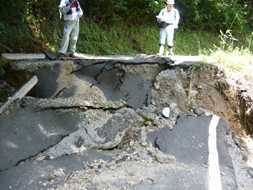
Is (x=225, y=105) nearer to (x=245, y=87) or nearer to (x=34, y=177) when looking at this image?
(x=245, y=87)

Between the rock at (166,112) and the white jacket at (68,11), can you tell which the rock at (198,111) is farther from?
the white jacket at (68,11)

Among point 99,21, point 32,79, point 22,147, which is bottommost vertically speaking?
point 22,147

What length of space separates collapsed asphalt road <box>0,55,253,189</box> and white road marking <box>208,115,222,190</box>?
0.02 meters

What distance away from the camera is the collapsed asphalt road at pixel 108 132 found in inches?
113

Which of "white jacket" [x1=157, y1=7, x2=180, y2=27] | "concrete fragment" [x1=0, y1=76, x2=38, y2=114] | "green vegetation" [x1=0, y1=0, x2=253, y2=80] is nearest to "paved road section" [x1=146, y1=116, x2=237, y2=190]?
"green vegetation" [x1=0, y1=0, x2=253, y2=80]

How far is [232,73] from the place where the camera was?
200 inches

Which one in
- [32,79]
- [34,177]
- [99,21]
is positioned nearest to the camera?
[34,177]

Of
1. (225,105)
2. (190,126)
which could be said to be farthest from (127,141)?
(225,105)

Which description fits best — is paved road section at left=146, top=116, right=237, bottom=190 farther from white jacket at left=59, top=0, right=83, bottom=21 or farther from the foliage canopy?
the foliage canopy

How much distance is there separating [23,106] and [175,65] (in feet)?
10.1

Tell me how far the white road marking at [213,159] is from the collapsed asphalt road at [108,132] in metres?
0.02

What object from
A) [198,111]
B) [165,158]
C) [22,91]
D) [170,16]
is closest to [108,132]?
[165,158]

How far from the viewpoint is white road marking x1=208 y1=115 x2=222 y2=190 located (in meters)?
2.97

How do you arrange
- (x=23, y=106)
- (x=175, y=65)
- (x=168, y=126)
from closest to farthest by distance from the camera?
(x=23, y=106) < (x=168, y=126) < (x=175, y=65)
